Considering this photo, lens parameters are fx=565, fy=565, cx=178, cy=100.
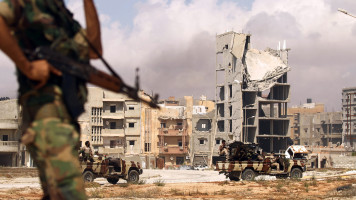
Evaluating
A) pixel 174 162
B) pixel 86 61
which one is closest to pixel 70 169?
pixel 86 61

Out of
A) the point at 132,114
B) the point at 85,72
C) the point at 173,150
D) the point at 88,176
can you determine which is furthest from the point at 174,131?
the point at 85,72

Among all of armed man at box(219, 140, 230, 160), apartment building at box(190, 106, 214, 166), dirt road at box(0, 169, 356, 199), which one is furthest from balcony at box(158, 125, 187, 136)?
dirt road at box(0, 169, 356, 199)

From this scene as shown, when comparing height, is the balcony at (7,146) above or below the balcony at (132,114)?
below

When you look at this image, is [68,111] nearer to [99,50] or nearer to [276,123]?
[99,50]

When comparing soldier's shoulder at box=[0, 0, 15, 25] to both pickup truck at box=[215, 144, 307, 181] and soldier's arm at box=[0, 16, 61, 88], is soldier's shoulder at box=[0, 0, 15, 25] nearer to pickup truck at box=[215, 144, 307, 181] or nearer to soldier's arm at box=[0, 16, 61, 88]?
soldier's arm at box=[0, 16, 61, 88]

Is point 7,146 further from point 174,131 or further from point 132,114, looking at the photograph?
point 174,131

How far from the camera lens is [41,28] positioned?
409 centimetres

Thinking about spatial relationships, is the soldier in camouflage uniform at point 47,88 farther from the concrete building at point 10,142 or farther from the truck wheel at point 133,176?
the concrete building at point 10,142

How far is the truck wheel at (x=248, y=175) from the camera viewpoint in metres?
30.6

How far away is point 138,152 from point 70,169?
87049mm

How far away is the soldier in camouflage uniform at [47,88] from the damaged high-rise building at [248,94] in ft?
293

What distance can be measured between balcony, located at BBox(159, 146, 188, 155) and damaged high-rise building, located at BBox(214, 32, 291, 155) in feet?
17.6

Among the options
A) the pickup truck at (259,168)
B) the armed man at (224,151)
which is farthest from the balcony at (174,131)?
the armed man at (224,151)

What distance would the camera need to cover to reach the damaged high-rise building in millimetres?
95250
